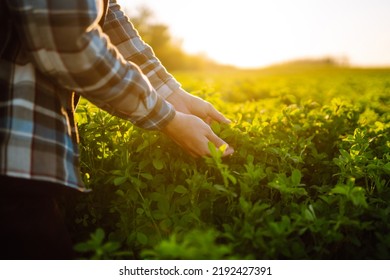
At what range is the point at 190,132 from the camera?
1984 millimetres

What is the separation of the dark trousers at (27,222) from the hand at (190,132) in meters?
0.61

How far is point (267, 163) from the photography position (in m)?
2.40

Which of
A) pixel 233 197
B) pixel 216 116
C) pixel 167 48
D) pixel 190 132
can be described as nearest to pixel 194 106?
pixel 216 116

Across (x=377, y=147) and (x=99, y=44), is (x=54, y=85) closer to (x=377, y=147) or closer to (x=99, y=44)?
(x=99, y=44)

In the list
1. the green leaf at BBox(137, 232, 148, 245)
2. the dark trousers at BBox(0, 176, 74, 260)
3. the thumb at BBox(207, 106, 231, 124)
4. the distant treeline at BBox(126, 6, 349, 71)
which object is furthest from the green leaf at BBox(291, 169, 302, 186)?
the distant treeline at BBox(126, 6, 349, 71)

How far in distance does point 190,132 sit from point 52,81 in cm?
68

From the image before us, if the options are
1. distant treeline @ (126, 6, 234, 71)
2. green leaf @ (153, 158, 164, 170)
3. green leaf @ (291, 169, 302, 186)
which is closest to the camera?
green leaf @ (291, 169, 302, 186)

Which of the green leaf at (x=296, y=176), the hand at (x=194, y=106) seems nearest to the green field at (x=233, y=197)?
the green leaf at (x=296, y=176)

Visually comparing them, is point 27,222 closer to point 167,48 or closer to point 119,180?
point 119,180

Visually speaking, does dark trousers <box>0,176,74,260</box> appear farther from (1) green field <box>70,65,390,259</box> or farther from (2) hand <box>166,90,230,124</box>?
(2) hand <box>166,90,230,124</box>

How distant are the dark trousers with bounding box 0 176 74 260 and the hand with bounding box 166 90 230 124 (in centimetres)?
100

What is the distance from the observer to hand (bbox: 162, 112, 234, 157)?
1968mm

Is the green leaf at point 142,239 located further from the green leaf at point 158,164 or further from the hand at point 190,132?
the hand at point 190,132

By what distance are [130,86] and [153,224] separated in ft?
2.55
